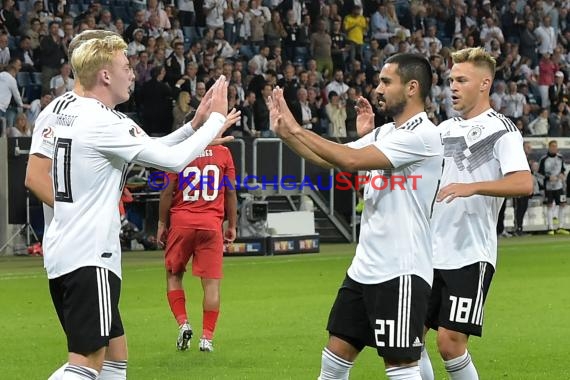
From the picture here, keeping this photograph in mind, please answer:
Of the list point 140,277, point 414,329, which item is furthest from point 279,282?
point 414,329

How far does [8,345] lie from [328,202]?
15689 mm

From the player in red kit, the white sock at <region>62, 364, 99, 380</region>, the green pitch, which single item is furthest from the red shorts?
the white sock at <region>62, 364, 99, 380</region>

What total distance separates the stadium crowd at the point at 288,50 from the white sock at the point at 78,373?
689 inches

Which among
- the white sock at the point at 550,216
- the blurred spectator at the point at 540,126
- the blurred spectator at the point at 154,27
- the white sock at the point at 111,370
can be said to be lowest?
the white sock at the point at 550,216

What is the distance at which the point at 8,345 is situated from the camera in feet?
40.7

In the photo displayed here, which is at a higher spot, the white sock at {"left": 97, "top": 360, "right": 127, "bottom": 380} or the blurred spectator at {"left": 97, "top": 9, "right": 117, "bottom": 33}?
the blurred spectator at {"left": 97, "top": 9, "right": 117, "bottom": 33}

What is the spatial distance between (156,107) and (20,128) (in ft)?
9.14

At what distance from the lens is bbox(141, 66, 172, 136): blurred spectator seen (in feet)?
81.6

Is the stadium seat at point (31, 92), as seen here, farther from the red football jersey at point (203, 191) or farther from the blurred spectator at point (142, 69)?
the red football jersey at point (203, 191)

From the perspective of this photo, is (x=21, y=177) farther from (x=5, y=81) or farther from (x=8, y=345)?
(x=8, y=345)

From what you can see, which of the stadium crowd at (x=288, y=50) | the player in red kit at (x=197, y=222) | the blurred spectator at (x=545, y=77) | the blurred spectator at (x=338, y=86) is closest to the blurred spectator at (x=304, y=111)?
the stadium crowd at (x=288, y=50)

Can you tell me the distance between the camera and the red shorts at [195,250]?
489 inches

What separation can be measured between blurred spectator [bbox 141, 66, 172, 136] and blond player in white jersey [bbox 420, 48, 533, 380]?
54.4 ft

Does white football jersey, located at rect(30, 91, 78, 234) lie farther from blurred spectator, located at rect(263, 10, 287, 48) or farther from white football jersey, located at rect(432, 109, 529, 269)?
blurred spectator, located at rect(263, 10, 287, 48)
